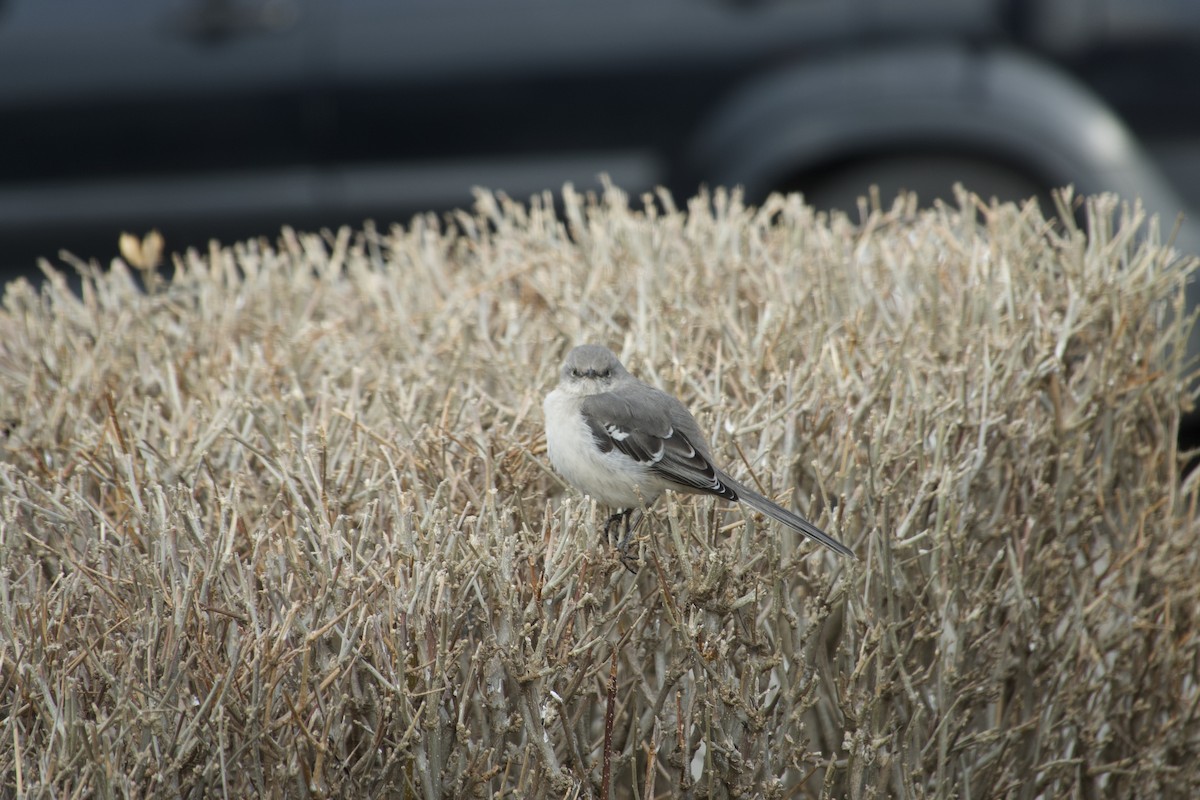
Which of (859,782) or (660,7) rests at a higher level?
(660,7)

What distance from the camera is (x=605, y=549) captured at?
3084 millimetres

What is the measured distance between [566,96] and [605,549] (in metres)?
4.24

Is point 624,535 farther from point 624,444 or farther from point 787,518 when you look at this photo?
point 787,518

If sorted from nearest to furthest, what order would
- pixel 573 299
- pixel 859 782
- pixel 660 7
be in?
pixel 859 782
pixel 573 299
pixel 660 7

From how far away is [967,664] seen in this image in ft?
11.3

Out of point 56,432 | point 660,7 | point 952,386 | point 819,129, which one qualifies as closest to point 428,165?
point 660,7

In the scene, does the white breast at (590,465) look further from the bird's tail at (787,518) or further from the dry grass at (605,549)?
the bird's tail at (787,518)

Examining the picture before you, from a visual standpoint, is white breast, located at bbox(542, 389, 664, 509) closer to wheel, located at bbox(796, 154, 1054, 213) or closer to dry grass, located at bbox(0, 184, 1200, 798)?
dry grass, located at bbox(0, 184, 1200, 798)

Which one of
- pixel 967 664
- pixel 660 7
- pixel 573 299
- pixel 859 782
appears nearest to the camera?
pixel 859 782

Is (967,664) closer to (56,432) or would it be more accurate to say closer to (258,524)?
(258,524)

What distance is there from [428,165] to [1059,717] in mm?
4522

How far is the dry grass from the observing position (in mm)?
2732

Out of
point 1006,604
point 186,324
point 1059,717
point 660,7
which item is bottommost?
point 1059,717

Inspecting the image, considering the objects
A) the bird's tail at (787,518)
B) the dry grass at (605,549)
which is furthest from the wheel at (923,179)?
the bird's tail at (787,518)
